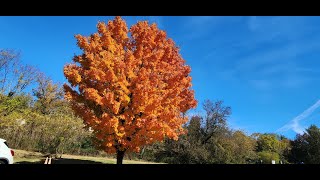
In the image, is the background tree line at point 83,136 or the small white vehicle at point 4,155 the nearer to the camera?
the small white vehicle at point 4,155

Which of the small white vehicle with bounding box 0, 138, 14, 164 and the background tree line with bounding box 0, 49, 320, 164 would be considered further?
the background tree line with bounding box 0, 49, 320, 164

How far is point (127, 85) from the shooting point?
18219mm

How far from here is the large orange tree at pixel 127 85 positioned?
17.9 m

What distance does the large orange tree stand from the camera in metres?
17.9

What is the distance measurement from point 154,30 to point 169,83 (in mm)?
3368

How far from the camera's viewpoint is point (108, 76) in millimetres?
17688

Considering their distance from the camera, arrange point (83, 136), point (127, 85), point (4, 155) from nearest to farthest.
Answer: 1. point (4, 155)
2. point (127, 85)
3. point (83, 136)

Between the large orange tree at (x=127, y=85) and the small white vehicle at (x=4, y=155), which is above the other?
the large orange tree at (x=127, y=85)

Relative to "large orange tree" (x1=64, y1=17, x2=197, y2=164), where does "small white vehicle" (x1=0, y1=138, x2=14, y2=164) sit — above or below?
below

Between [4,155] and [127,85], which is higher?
[127,85]

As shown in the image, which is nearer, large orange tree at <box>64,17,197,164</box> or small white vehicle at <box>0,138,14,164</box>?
small white vehicle at <box>0,138,14,164</box>
